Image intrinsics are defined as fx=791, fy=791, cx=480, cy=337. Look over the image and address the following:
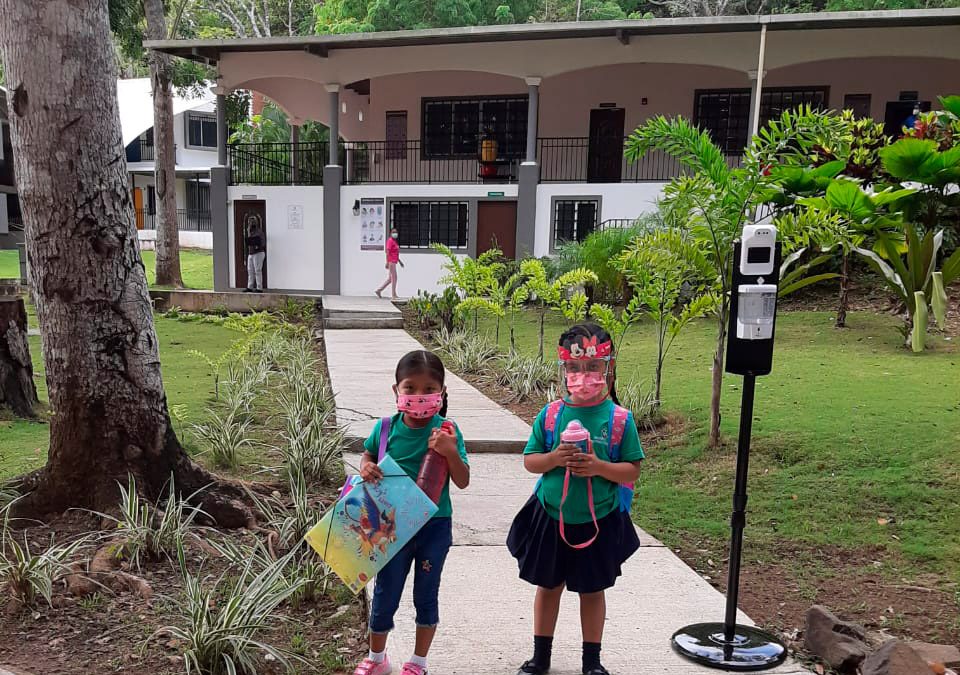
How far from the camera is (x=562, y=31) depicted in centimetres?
1806

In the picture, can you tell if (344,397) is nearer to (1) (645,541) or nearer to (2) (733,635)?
(1) (645,541)

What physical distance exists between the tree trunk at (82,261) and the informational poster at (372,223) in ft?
52.8

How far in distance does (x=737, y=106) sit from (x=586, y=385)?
1957cm

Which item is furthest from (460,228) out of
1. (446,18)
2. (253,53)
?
(446,18)

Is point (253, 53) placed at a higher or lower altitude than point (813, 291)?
higher

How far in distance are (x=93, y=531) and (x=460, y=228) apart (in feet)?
55.0

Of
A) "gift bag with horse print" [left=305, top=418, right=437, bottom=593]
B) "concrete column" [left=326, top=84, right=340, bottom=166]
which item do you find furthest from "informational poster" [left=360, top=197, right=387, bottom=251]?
"gift bag with horse print" [left=305, top=418, right=437, bottom=593]

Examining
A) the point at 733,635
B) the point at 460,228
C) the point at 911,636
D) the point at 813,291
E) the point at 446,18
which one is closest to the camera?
the point at 733,635

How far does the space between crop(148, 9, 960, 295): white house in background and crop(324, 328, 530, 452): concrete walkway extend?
329 inches

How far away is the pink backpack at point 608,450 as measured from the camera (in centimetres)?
287

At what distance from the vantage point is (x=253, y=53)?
67.4ft

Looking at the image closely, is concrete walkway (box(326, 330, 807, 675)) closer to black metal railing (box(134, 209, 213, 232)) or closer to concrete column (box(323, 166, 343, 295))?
concrete column (box(323, 166, 343, 295))

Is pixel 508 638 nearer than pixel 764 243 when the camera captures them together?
No

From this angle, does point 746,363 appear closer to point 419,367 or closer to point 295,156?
point 419,367
